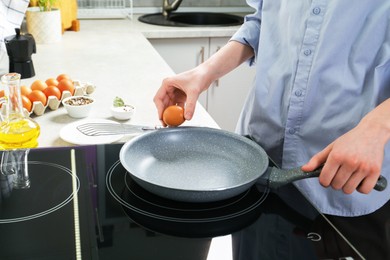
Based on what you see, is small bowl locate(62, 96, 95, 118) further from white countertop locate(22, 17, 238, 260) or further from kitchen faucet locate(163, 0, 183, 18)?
kitchen faucet locate(163, 0, 183, 18)

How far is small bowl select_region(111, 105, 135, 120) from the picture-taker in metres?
1.18

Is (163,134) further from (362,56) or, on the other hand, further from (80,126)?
(362,56)

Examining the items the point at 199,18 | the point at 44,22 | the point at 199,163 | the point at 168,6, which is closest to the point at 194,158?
the point at 199,163

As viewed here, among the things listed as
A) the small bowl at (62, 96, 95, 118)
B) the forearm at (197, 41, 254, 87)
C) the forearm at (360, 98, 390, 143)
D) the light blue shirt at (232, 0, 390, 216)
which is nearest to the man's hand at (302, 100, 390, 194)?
the forearm at (360, 98, 390, 143)

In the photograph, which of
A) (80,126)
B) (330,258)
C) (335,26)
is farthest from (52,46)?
(330,258)

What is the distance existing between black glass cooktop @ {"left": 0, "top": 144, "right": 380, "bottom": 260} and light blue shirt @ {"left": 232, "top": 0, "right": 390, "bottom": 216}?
271mm

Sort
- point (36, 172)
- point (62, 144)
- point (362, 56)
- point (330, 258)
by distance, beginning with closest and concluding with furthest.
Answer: point (330, 258), point (36, 172), point (362, 56), point (62, 144)

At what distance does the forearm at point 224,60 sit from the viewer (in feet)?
3.43

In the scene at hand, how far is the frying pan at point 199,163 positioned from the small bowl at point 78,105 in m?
0.38

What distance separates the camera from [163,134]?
878 mm

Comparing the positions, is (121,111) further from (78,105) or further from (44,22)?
(44,22)

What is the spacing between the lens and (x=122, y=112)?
1182 millimetres

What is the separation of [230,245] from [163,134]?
1.04 feet

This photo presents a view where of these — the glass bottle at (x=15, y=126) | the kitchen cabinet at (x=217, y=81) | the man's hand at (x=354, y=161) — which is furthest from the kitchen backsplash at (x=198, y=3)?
the man's hand at (x=354, y=161)
